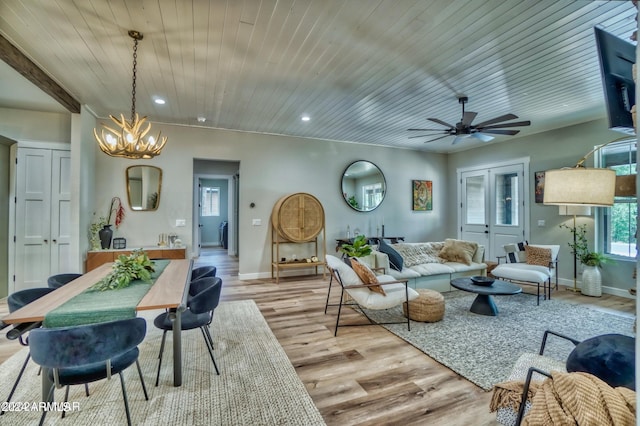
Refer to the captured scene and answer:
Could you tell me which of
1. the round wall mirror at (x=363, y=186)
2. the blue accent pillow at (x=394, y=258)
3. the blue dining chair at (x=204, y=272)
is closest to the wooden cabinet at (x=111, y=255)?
the blue dining chair at (x=204, y=272)

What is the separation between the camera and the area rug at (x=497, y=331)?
2.58 meters

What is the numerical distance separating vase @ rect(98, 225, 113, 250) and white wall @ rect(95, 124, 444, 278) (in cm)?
32

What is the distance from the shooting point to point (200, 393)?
214 centimetres

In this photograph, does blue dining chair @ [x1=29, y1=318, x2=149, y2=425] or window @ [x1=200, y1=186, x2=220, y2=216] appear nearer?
blue dining chair @ [x1=29, y1=318, x2=149, y2=425]

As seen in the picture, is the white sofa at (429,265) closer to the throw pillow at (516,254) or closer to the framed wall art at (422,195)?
the throw pillow at (516,254)

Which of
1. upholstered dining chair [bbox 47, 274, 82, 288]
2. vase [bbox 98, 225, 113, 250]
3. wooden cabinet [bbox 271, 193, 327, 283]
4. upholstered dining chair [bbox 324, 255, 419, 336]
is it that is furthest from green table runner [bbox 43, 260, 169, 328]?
wooden cabinet [bbox 271, 193, 327, 283]

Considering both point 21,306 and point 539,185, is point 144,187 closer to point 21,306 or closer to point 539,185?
point 21,306

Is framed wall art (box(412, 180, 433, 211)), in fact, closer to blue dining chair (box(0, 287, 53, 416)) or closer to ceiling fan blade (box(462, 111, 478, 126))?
ceiling fan blade (box(462, 111, 478, 126))

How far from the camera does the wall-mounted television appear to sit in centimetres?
129

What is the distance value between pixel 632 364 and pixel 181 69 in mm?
4278

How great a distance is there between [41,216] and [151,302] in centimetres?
420

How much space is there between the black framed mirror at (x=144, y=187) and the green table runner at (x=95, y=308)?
3.25 meters

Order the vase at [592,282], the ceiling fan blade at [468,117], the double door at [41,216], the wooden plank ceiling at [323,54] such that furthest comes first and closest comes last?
the vase at [592,282] < the double door at [41,216] < the ceiling fan blade at [468,117] < the wooden plank ceiling at [323,54]

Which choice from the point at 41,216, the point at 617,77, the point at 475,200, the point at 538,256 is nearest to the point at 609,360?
the point at 617,77
